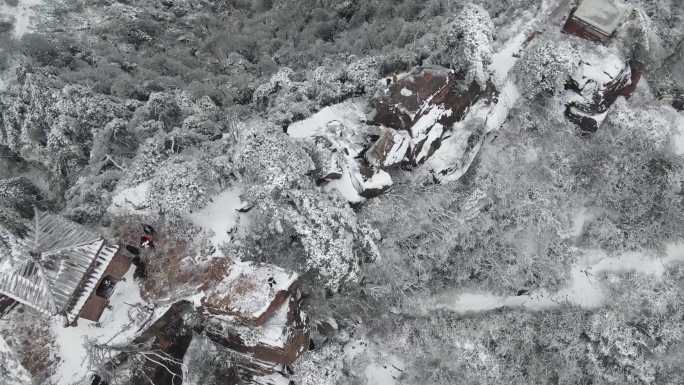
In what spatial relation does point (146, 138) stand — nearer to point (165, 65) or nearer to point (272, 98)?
point (272, 98)

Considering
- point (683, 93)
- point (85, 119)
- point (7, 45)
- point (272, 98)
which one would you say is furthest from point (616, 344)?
point (7, 45)

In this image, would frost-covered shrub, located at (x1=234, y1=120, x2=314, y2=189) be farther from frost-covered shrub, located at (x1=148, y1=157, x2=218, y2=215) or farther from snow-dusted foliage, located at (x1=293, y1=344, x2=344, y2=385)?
snow-dusted foliage, located at (x1=293, y1=344, x2=344, y2=385)

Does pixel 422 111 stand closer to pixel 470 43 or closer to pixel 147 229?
pixel 470 43

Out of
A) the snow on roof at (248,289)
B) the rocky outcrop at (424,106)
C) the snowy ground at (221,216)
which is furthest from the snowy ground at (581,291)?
the snowy ground at (221,216)

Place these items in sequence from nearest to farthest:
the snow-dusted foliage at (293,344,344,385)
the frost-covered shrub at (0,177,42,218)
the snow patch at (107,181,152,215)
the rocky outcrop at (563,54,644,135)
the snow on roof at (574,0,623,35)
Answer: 1. the snow patch at (107,181,152,215)
2. the snow-dusted foliage at (293,344,344,385)
3. the frost-covered shrub at (0,177,42,218)
4. the rocky outcrop at (563,54,644,135)
5. the snow on roof at (574,0,623,35)

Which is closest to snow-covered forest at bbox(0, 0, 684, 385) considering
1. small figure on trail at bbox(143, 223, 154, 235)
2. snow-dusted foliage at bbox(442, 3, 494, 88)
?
small figure on trail at bbox(143, 223, 154, 235)

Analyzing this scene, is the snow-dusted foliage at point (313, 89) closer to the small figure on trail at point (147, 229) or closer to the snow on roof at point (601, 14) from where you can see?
the small figure on trail at point (147, 229)

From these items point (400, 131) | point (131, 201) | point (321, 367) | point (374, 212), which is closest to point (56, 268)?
point (131, 201)
